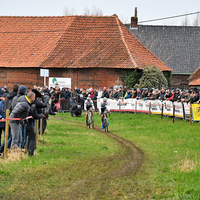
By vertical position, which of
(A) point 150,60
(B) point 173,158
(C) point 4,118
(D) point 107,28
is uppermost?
(D) point 107,28

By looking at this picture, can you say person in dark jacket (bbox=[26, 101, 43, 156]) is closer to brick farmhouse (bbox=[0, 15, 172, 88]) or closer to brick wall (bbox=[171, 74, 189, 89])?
brick farmhouse (bbox=[0, 15, 172, 88])

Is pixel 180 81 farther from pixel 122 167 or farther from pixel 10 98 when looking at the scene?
pixel 122 167

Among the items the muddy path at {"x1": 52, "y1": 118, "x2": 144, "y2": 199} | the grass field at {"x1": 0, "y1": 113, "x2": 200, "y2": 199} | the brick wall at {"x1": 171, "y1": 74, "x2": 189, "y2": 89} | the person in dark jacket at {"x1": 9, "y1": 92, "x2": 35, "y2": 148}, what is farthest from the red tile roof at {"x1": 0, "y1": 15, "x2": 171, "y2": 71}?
the person in dark jacket at {"x1": 9, "y1": 92, "x2": 35, "y2": 148}

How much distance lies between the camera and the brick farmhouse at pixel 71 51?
4372 centimetres

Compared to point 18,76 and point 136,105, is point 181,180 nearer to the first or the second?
point 136,105

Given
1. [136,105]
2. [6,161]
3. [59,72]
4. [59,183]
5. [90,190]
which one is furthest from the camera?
[59,72]

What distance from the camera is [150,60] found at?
4528cm

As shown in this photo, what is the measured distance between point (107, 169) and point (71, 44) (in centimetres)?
3577

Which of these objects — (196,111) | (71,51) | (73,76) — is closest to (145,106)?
(196,111)

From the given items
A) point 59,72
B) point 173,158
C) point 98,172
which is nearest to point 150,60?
point 59,72

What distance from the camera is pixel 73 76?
44938 mm

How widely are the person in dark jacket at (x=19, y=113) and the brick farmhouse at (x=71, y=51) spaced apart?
29.1 metres

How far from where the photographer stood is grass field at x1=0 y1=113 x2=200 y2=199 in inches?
359

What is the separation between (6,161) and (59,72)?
33359 mm
